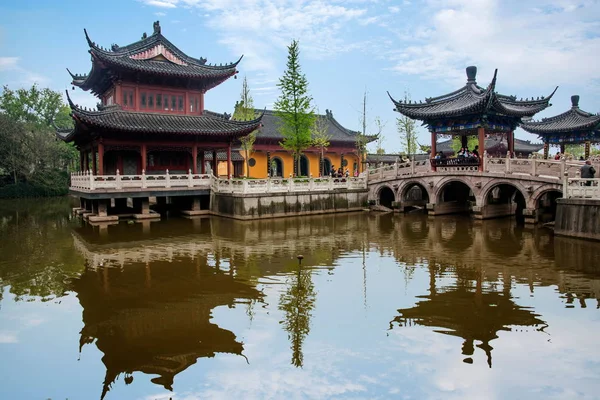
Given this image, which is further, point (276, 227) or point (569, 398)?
point (276, 227)

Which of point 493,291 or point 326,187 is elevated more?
point 326,187

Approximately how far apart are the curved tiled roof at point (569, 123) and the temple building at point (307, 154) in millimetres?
14588

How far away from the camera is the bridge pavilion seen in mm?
23094

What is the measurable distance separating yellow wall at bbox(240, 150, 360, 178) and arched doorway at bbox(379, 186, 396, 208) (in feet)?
42.0

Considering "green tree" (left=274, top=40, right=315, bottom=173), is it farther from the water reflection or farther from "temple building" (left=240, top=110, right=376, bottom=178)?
the water reflection

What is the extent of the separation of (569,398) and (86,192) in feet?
68.1

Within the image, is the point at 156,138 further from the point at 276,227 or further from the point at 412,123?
the point at 412,123

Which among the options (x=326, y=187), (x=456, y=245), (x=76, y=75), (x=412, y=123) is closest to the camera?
(x=456, y=245)

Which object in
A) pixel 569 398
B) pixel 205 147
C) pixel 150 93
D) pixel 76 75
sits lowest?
pixel 569 398

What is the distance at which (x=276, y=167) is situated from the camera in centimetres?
4053

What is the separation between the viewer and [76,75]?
3041cm

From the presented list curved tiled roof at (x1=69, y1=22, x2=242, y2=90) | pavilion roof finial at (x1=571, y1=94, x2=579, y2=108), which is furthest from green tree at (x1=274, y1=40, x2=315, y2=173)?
pavilion roof finial at (x1=571, y1=94, x2=579, y2=108)

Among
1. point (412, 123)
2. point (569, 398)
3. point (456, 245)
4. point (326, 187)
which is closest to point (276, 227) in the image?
point (326, 187)

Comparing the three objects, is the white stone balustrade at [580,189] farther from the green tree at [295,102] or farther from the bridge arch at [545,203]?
the green tree at [295,102]
